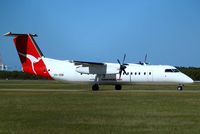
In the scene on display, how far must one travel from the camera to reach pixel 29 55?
53562 millimetres

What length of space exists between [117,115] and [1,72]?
5095 inches

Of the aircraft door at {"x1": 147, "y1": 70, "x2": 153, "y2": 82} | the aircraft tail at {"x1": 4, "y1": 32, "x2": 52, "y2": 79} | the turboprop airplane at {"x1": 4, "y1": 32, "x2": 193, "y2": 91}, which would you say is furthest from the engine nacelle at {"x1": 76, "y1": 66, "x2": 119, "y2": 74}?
the aircraft tail at {"x1": 4, "y1": 32, "x2": 52, "y2": 79}

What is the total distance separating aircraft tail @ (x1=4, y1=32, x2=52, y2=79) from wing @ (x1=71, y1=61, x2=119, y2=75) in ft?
14.5

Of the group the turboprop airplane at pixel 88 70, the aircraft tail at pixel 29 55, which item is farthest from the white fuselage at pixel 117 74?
the aircraft tail at pixel 29 55

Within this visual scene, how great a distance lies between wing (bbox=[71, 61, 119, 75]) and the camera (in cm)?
5191

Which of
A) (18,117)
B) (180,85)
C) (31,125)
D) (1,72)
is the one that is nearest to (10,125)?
(31,125)

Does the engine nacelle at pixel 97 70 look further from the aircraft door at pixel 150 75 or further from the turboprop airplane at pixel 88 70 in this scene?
the aircraft door at pixel 150 75

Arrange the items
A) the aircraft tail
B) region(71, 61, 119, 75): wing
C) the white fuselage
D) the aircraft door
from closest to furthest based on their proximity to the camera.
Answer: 1. the white fuselage
2. the aircraft door
3. region(71, 61, 119, 75): wing
4. the aircraft tail

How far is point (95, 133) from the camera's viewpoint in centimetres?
1355

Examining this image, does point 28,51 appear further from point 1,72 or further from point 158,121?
point 1,72

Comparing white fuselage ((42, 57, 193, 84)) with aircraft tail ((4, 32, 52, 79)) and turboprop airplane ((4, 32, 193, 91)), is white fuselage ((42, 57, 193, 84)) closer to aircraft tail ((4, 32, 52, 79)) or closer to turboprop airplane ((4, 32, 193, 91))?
turboprop airplane ((4, 32, 193, 91))

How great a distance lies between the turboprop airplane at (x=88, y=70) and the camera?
166 ft

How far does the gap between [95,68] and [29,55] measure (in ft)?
27.5

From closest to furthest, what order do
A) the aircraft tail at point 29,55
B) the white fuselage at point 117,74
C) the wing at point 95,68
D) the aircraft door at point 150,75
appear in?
the white fuselage at point 117,74 < the aircraft door at point 150,75 < the wing at point 95,68 < the aircraft tail at point 29,55
